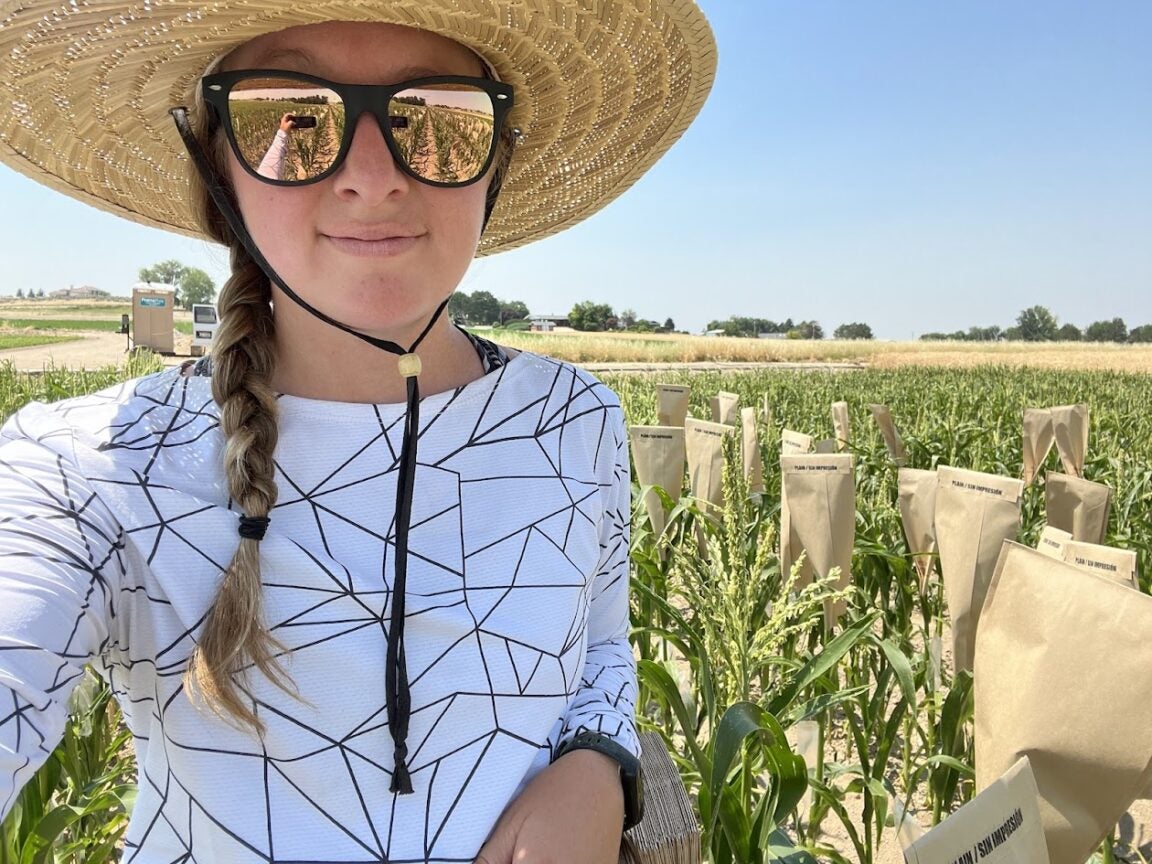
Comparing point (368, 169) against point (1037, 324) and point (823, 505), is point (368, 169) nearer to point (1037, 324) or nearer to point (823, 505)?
point (823, 505)

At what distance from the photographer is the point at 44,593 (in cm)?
72

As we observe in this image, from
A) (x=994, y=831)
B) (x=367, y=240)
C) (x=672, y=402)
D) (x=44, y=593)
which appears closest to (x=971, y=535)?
(x=994, y=831)

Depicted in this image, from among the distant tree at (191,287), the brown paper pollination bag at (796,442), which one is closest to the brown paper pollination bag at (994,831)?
the brown paper pollination bag at (796,442)

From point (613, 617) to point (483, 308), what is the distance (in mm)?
68640

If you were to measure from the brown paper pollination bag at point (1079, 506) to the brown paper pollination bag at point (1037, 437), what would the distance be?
1885 mm

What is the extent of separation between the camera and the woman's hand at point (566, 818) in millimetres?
854

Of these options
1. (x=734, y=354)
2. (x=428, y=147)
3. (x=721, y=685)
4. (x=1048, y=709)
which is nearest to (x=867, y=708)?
(x=721, y=685)

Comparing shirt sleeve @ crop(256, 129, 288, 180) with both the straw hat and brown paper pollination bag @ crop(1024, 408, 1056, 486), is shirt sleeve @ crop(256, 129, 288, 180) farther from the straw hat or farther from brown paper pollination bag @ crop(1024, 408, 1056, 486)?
brown paper pollination bag @ crop(1024, 408, 1056, 486)

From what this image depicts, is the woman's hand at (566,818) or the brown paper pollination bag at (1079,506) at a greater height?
the brown paper pollination bag at (1079,506)

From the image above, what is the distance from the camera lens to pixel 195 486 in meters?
0.89

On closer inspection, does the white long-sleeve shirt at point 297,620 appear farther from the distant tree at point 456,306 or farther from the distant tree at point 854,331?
the distant tree at point 854,331

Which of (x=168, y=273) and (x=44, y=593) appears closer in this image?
(x=44, y=593)

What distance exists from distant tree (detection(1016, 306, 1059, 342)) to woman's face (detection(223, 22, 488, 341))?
9874 cm

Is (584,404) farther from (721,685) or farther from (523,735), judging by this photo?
(721,685)
